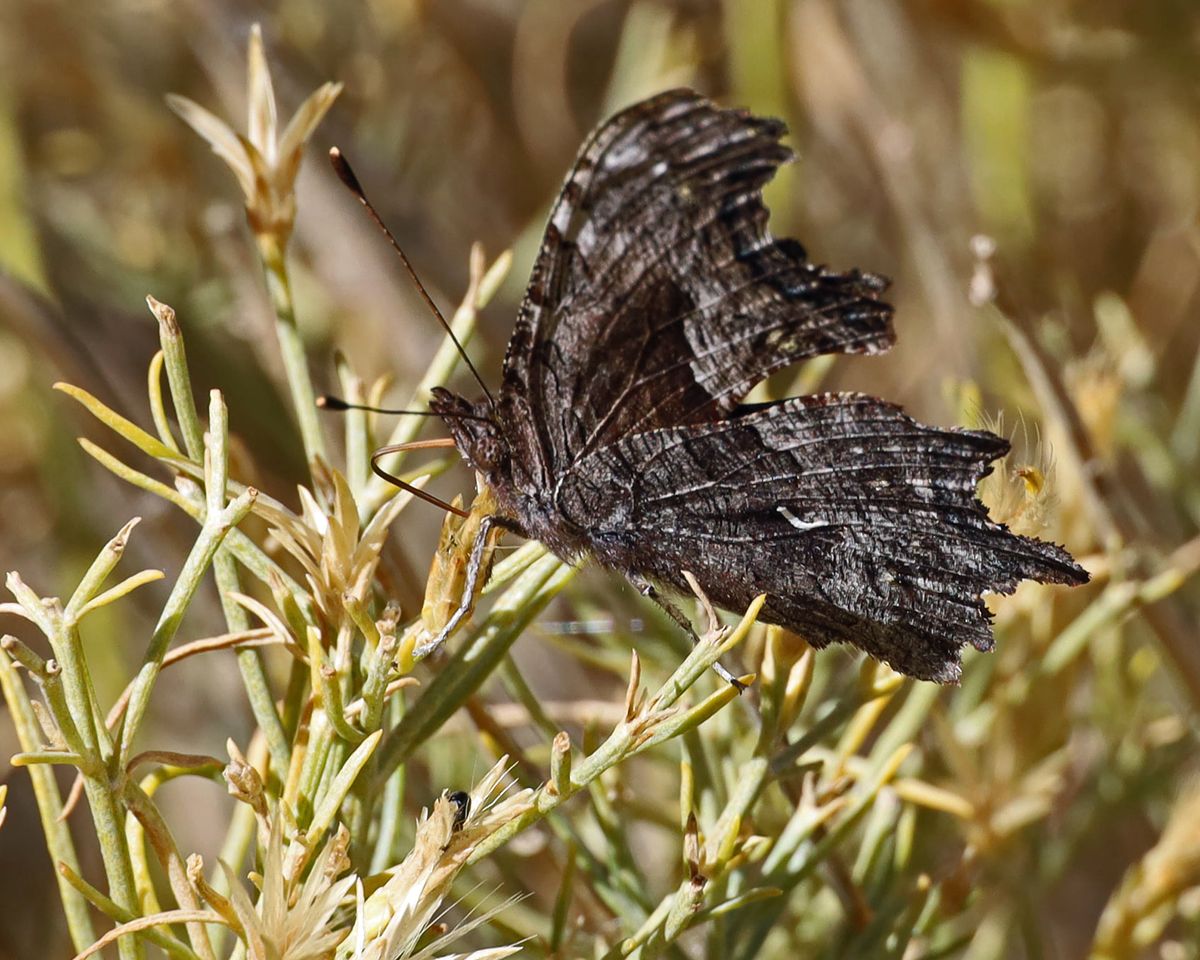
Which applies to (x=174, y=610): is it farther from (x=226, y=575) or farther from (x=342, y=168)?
(x=342, y=168)

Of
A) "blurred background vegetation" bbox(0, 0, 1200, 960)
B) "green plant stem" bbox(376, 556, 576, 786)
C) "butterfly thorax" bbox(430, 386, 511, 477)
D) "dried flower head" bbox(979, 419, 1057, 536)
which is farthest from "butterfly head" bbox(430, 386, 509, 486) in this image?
"dried flower head" bbox(979, 419, 1057, 536)

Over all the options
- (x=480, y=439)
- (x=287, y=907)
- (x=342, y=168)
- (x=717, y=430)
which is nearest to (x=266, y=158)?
(x=342, y=168)

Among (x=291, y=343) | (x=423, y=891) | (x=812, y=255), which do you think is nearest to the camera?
(x=423, y=891)

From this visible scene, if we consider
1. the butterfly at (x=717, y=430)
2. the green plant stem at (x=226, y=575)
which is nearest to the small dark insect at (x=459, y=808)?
the green plant stem at (x=226, y=575)

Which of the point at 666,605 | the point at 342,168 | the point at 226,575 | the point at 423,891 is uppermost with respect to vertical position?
the point at 342,168

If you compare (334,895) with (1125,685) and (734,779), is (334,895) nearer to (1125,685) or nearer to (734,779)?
(734,779)

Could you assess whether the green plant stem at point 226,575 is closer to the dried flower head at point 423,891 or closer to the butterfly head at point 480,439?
the dried flower head at point 423,891

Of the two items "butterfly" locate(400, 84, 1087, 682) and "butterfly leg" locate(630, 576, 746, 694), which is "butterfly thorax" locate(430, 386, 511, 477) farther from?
"butterfly leg" locate(630, 576, 746, 694)
